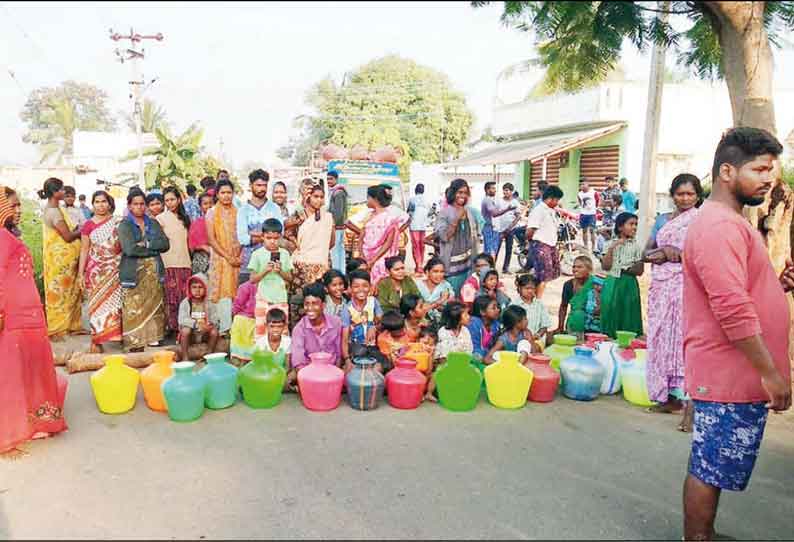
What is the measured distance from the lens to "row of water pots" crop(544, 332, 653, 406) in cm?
464

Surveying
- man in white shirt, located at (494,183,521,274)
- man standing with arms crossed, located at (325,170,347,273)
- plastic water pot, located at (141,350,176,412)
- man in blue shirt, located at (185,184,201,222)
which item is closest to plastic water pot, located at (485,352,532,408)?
plastic water pot, located at (141,350,176,412)

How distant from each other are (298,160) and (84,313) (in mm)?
46755

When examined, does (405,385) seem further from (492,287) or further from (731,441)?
(731,441)

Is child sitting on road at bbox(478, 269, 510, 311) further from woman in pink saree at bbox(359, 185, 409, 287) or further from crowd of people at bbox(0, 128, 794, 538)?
woman in pink saree at bbox(359, 185, 409, 287)

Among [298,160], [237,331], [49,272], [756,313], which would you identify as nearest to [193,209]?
[49,272]

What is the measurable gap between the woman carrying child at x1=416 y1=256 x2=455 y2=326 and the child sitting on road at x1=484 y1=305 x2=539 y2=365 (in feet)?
1.78

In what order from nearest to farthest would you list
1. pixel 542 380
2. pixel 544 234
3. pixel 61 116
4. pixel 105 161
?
pixel 542 380, pixel 544 234, pixel 105 161, pixel 61 116

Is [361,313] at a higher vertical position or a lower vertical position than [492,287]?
lower

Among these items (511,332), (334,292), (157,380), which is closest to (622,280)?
(511,332)

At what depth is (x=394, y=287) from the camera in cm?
538

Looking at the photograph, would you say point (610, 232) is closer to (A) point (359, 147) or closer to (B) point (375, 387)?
(A) point (359, 147)

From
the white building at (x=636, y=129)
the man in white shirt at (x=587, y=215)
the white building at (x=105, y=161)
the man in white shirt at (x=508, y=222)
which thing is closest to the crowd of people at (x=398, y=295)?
the man in white shirt at (x=508, y=222)

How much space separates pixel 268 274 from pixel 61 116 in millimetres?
42832

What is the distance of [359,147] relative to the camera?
13133mm
